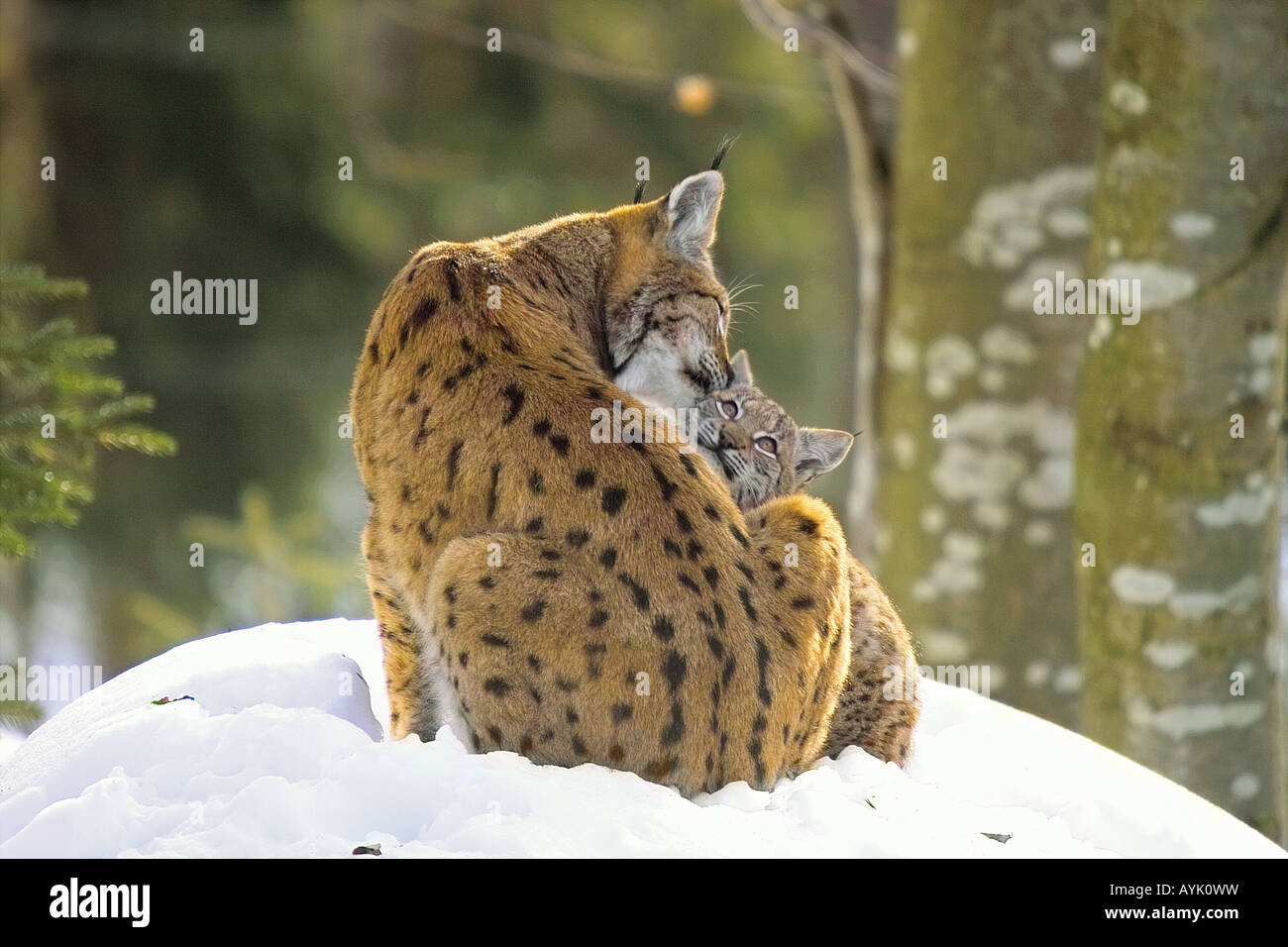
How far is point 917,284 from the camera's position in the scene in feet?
28.0

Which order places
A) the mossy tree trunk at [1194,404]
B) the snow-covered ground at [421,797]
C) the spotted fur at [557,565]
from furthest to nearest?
the mossy tree trunk at [1194,404], the spotted fur at [557,565], the snow-covered ground at [421,797]

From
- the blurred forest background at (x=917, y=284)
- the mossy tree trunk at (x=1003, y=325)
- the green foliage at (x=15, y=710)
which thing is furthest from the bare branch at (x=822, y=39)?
the green foliage at (x=15, y=710)

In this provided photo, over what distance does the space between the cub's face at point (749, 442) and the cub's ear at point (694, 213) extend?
0.50m

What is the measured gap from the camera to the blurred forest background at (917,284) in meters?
6.70

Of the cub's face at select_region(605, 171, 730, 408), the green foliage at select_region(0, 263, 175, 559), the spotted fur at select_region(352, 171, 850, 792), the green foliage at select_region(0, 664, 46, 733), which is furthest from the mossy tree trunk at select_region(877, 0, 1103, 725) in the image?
the green foliage at select_region(0, 664, 46, 733)

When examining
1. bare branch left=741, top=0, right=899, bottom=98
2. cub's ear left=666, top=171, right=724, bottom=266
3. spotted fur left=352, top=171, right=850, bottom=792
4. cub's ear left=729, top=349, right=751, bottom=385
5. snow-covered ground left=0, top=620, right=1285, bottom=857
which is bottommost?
snow-covered ground left=0, top=620, right=1285, bottom=857

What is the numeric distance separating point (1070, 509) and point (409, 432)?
4746mm

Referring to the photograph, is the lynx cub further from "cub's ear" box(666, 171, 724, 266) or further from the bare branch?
the bare branch

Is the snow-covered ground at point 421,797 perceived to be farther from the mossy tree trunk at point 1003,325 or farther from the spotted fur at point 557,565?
the mossy tree trunk at point 1003,325

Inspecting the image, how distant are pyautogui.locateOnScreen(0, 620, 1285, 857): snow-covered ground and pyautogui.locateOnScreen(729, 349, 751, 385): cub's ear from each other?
162cm

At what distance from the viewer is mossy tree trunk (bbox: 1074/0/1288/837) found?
6645 mm

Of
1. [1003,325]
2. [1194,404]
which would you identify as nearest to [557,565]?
[1194,404]
